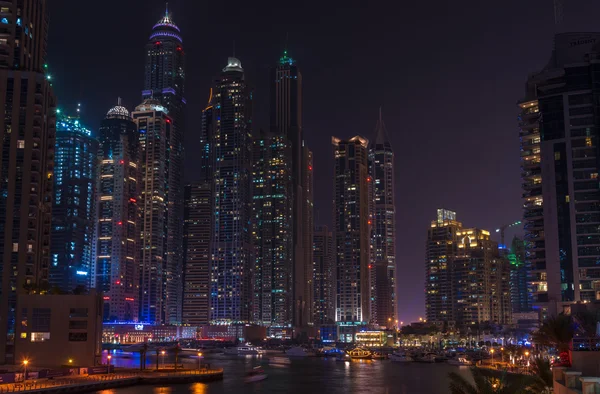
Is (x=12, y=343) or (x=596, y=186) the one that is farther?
(x=596, y=186)

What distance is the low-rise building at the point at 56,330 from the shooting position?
112500 millimetres

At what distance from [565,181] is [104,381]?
84760 millimetres

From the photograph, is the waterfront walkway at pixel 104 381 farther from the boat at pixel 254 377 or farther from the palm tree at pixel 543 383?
the palm tree at pixel 543 383

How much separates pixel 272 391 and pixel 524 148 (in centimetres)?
6598

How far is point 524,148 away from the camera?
447ft

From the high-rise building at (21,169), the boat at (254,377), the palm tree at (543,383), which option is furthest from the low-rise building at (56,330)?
the palm tree at (543,383)

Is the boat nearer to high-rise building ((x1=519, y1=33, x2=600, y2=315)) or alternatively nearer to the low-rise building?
the low-rise building

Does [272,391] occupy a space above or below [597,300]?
below

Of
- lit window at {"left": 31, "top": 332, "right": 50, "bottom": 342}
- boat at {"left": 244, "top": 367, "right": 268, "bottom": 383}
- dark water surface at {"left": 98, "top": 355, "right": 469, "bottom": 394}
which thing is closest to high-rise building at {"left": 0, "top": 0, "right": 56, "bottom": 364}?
lit window at {"left": 31, "top": 332, "right": 50, "bottom": 342}

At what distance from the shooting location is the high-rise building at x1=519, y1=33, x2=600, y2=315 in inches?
4833

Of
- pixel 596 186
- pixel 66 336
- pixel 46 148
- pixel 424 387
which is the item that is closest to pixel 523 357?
pixel 424 387

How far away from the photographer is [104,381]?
102938mm

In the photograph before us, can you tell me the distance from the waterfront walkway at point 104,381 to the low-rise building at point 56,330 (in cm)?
726

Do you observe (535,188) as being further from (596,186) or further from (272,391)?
(272,391)
